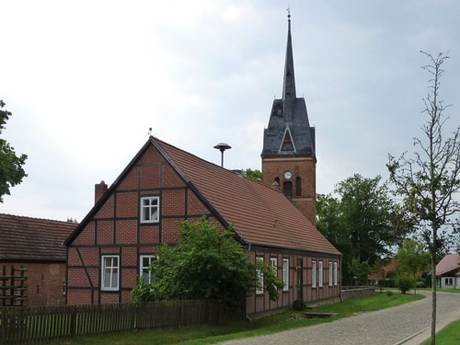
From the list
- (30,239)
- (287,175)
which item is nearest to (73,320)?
(30,239)

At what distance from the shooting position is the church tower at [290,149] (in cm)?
5297

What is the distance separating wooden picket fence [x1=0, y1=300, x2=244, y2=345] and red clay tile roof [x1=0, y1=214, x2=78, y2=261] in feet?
44.3

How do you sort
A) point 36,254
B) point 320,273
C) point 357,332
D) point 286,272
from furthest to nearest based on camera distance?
point 320,273 < point 36,254 < point 286,272 < point 357,332

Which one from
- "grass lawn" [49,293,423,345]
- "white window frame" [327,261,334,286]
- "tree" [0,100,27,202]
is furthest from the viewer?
"white window frame" [327,261,334,286]

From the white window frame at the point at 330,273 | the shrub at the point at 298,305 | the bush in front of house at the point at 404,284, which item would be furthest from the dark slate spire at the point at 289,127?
the shrub at the point at 298,305

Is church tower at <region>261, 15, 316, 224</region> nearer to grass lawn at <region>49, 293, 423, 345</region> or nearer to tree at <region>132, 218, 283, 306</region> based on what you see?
grass lawn at <region>49, 293, 423, 345</region>

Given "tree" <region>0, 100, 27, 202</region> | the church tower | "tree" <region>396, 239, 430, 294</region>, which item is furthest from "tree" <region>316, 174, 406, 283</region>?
"tree" <region>0, 100, 27, 202</region>

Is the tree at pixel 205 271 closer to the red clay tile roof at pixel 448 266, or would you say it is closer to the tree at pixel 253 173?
the tree at pixel 253 173

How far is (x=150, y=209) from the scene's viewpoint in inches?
1141

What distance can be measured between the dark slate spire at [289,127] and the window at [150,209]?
2697 cm

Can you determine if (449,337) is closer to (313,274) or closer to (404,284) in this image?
(313,274)

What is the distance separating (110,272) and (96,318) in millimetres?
11084

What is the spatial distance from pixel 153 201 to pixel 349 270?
39.3 metres

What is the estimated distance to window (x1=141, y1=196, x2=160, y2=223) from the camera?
94.4 ft
